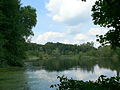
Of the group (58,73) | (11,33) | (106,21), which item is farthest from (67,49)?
(106,21)

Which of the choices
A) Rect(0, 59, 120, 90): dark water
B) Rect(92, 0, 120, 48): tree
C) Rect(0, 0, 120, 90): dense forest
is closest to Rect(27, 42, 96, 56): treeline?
Rect(0, 0, 120, 90): dense forest

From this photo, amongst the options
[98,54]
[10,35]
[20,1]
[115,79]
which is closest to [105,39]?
[115,79]

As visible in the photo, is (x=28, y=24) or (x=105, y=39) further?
(x=28, y=24)

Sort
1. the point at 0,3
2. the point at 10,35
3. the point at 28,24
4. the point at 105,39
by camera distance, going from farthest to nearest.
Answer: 1. the point at 28,24
2. the point at 10,35
3. the point at 0,3
4. the point at 105,39

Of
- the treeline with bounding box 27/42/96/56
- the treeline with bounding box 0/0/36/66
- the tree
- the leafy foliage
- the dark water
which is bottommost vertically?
the dark water

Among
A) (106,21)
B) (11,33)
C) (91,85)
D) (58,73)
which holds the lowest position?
(58,73)

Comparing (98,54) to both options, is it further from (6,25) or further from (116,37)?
(116,37)

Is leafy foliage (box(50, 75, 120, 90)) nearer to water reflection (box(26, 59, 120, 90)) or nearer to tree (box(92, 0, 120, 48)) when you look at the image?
tree (box(92, 0, 120, 48))

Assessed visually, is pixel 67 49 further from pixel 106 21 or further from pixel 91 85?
pixel 91 85

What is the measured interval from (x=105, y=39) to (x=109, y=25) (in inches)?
17.1

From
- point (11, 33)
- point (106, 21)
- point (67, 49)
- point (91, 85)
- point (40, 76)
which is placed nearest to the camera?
point (91, 85)

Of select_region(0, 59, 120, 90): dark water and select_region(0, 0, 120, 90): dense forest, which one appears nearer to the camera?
select_region(0, 0, 120, 90): dense forest

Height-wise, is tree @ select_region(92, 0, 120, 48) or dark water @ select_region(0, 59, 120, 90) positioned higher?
tree @ select_region(92, 0, 120, 48)

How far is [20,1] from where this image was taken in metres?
51.6
